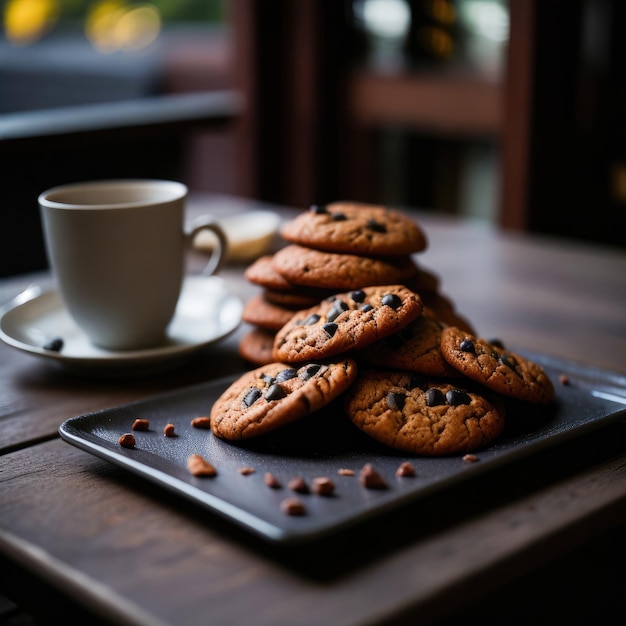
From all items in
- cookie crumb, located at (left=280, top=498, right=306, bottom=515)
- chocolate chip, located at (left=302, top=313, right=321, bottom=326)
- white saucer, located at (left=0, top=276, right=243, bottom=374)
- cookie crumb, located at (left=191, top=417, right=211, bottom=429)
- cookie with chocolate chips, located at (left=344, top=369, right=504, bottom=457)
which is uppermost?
chocolate chip, located at (left=302, top=313, right=321, bottom=326)

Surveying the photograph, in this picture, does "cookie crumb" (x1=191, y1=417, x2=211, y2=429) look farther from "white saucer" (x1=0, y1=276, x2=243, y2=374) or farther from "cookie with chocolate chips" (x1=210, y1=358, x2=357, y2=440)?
"white saucer" (x1=0, y1=276, x2=243, y2=374)

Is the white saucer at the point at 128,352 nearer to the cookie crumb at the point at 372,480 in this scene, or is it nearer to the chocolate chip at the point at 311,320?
the chocolate chip at the point at 311,320

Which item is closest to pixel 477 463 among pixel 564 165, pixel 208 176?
pixel 564 165

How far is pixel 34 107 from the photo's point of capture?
4.32m

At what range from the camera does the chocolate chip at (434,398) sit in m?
0.73

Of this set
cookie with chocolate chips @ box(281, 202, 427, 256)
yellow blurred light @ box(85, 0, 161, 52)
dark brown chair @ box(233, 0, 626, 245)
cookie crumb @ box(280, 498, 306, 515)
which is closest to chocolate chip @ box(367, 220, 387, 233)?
cookie with chocolate chips @ box(281, 202, 427, 256)

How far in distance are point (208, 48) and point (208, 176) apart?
1.92 ft

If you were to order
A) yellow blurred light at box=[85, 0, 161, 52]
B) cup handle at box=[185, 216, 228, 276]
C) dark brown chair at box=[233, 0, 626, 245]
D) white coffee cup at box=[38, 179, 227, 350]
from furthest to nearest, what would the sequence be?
yellow blurred light at box=[85, 0, 161, 52] < dark brown chair at box=[233, 0, 626, 245] < cup handle at box=[185, 216, 228, 276] < white coffee cup at box=[38, 179, 227, 350]

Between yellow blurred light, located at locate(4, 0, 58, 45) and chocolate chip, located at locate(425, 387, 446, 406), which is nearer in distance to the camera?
chocolate chip, located at locate(425, 387, 446, 406)

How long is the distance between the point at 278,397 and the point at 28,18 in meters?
4.62

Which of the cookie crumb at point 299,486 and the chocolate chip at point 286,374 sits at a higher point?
the chocolate chip at point 286,374

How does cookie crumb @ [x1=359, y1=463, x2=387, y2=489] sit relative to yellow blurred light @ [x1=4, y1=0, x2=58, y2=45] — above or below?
below

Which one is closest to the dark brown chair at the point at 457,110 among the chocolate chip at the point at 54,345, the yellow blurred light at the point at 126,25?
the yellow blurred light at the point at 126,25

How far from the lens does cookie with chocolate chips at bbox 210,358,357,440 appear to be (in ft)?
2.28
